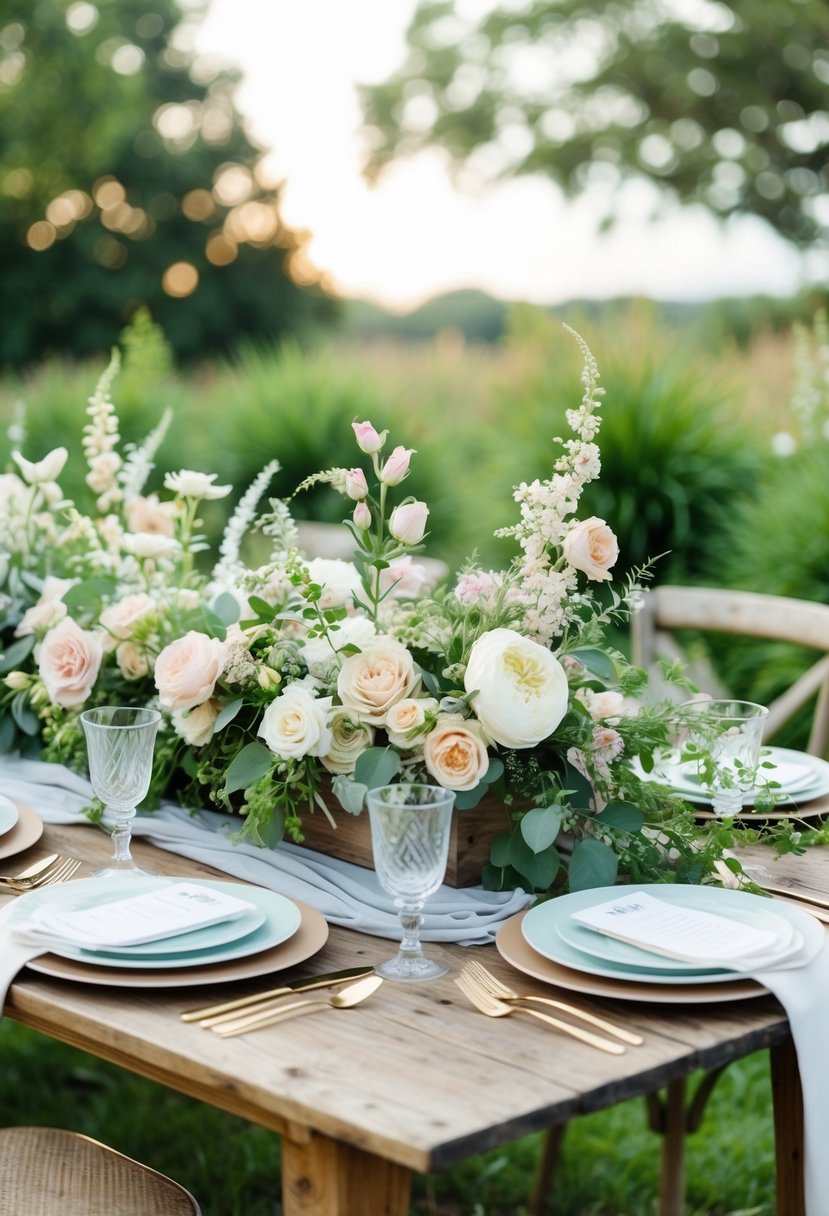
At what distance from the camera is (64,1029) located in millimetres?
1182

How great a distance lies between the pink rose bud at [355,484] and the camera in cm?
139

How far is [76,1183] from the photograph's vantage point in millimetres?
1421

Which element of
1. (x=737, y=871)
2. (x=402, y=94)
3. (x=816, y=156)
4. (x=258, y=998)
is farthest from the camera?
(x=402, y=94)

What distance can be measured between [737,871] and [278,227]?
890 inches

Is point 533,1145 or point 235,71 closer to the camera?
point 533,1145

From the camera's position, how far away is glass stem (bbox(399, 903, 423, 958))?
125cm

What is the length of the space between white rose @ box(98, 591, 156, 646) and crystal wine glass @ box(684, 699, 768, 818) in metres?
0.71

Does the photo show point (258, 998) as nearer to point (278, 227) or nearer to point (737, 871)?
point (737, 871)

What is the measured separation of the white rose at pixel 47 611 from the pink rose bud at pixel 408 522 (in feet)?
2.21

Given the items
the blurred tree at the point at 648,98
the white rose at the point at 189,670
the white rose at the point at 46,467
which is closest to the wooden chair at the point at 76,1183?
the white rose at the point at 189,670

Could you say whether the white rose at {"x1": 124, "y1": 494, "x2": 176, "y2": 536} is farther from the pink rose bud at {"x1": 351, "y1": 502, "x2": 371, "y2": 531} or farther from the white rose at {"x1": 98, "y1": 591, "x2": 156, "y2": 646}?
the pink rose bud at {"x1": 351, "y1": 502, "x2": 371, "y2": 531}

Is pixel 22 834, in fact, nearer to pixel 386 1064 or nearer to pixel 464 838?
pixel 464 838

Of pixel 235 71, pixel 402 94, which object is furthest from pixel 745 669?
pixel 235 71

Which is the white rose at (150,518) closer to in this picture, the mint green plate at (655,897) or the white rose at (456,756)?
the white rose at (456,756)
